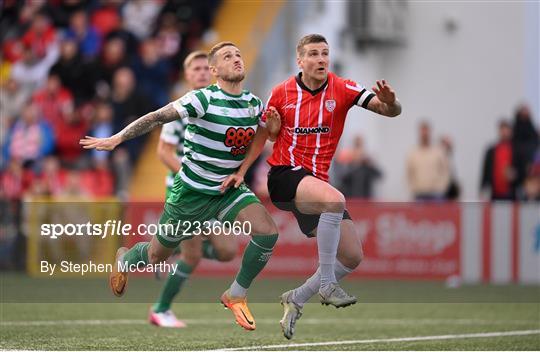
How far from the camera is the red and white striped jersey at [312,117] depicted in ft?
33.3

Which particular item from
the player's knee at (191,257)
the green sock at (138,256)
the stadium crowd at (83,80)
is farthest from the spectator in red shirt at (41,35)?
the green sock at (138,256)

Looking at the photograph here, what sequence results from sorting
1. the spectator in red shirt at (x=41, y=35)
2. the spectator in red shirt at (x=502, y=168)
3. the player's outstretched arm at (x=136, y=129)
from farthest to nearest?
the spectator in red shirt at (x=41, y=35), the spectator in red shirt at (x=502, y=168), the player's outstretched arm at (x=136, y=129)

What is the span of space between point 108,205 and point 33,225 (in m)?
2.53

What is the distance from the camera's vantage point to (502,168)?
808 inches

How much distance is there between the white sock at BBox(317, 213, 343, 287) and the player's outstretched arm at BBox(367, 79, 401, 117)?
876 millimetres

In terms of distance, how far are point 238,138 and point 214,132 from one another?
0.66 feet

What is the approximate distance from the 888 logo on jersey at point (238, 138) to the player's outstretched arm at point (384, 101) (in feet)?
3.19

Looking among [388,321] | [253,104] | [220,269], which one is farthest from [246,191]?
[220,269]

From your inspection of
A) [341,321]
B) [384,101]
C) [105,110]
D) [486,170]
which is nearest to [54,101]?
[105,110]

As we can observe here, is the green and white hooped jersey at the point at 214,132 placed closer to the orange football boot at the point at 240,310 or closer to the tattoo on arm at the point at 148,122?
the tattoo on arm at the point at 148,122

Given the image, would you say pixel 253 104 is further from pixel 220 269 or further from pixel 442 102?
pixel 442 102

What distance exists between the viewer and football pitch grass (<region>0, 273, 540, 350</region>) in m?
10.6

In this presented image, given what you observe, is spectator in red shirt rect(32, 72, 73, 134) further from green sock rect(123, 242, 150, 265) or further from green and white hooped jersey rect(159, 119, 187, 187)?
green sock rect(123, 242, 150, 265)

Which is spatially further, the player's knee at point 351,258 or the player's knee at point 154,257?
the player's knee at point 154,257
